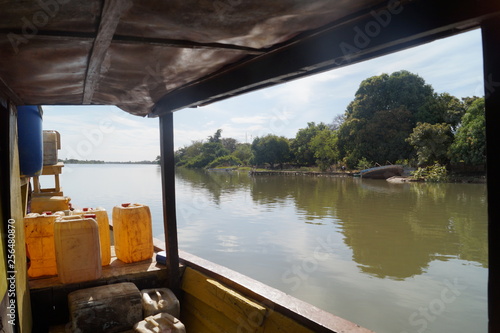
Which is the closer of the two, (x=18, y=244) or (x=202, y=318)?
(x=18, y=244)

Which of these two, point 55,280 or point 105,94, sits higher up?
point 105,94

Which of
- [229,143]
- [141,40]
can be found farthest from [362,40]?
[229,143]

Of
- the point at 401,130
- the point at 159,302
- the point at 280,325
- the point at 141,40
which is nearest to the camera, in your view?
the point at 141,40

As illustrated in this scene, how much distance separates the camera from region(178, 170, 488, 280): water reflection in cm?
823

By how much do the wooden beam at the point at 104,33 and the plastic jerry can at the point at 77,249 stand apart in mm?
1221

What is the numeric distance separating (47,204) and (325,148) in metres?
33.5

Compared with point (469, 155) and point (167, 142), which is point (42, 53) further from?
point (469, 155)

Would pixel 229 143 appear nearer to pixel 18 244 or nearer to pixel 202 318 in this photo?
pixel 202 318

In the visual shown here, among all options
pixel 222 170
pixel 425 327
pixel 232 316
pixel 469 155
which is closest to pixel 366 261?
pixel 425 327

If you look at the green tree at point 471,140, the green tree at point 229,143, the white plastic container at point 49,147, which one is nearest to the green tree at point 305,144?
the green tree at point 471,140

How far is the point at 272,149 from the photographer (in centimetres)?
4644

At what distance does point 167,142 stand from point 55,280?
1458 mm

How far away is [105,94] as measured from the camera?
97.6 inches

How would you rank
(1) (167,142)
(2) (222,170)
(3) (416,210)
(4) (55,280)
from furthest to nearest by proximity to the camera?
(2) (222,170)
(3) (416,210)
(1) (167,142)
(4) (55,280)
